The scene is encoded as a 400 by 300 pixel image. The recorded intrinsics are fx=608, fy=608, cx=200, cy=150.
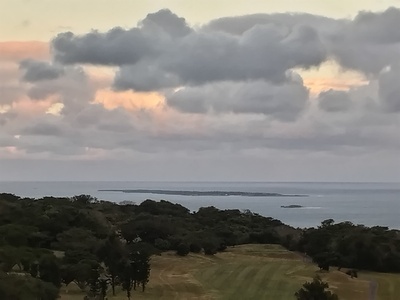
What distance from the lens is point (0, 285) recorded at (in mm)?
28422

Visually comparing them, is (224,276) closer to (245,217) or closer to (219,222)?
(219,222)

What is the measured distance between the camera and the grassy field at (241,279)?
4338cm

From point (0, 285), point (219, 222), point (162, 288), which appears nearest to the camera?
point (0, 285)

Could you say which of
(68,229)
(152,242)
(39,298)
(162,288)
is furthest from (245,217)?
(39,298)

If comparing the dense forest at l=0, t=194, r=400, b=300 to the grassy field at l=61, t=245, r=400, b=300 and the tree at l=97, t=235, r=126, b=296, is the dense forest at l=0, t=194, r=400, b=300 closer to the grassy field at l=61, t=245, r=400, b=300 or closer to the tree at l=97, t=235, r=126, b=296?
the tree at l=97, t=235, r=126, b=296

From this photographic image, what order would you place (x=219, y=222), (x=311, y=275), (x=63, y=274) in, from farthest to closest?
(x=219, y=222) < (x=311, y=275) < (x=63, y=274)

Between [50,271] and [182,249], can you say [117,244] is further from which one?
[182,249]

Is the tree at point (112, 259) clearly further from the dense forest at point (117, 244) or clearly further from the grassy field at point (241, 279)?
the grassy field at point (241, 279)

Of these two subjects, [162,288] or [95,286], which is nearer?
[95,286]

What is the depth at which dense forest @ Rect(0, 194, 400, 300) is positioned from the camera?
3897 centimetres

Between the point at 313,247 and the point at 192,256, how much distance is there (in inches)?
551

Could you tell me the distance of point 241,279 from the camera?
1989 inches

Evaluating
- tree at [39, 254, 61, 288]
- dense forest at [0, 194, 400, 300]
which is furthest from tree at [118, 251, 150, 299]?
tree at [39, 254, 61, 288]

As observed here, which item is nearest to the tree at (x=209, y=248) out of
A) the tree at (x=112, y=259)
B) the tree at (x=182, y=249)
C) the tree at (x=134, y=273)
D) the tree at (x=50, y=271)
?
the tree at (x=182, y=249)
